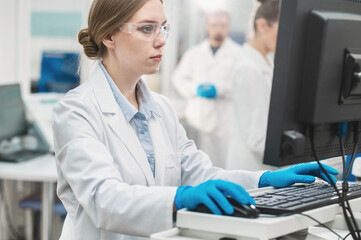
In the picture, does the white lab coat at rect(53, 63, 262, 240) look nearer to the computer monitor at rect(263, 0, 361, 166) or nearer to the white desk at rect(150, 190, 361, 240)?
the white desk at rect(150, 190, 361, 240)

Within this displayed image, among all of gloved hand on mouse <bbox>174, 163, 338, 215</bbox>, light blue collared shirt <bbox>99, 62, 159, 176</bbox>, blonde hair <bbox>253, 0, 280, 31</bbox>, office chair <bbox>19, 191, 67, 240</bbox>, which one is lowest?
office chair <bbox>19, 191, 67, 240</bbox>

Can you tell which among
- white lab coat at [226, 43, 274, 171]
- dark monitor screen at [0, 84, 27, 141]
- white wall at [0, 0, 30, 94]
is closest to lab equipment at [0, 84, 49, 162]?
dark monitor screen at [0, 84, 27, 141]

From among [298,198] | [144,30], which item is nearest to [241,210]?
[298,198]

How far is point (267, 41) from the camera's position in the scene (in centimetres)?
288

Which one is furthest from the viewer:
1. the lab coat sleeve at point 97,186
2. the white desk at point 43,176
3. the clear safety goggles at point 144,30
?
the white desk at point 43,176

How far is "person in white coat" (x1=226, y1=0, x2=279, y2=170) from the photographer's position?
280 cm

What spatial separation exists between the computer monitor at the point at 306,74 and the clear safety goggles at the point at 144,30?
48cm

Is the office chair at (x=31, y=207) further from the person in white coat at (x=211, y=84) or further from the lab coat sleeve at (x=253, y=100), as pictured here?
the person in white coat at (x=211, y=84)

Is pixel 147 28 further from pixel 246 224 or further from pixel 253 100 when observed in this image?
pixel 253 100

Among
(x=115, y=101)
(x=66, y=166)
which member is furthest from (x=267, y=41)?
(x=66, y=166)

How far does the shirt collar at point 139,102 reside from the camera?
145 centimetres

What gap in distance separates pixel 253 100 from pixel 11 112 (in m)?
1.37

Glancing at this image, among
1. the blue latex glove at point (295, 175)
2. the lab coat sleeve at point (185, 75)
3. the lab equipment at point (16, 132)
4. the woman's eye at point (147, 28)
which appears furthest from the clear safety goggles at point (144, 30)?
the lab coat sleeve at point (185, 75)

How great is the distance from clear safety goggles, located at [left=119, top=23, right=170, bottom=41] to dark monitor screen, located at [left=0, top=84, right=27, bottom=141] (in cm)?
184
